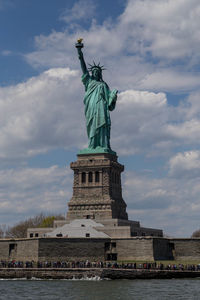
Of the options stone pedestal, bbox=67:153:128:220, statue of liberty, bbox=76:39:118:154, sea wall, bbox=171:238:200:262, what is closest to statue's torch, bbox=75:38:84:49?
statue of liberty, bbox=76:39:118:154

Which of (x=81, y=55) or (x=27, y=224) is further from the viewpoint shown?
(x=27, y=224)

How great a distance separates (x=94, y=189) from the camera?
6234 centimetres

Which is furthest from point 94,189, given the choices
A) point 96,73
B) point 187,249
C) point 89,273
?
point 89,273

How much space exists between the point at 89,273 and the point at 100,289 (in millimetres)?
8186

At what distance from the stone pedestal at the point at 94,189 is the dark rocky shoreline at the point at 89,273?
14.4 meters

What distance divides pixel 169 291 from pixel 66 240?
17593mm

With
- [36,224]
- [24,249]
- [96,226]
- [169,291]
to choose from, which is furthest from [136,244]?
[36,224]

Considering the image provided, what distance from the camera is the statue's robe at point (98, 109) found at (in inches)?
2534

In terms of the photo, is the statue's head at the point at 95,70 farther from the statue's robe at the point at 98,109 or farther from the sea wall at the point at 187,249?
the sea wall at the point at 187,249

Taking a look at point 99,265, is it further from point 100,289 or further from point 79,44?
point 79,44

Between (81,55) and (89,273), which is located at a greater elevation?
(81,55)

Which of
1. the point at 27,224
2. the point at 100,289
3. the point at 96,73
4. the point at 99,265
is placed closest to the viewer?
the point at 100,289

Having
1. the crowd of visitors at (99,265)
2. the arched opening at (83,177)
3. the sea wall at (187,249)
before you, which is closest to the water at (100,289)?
the crowd of visitors at (99,265)

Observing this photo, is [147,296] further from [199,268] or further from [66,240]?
[66,240]
